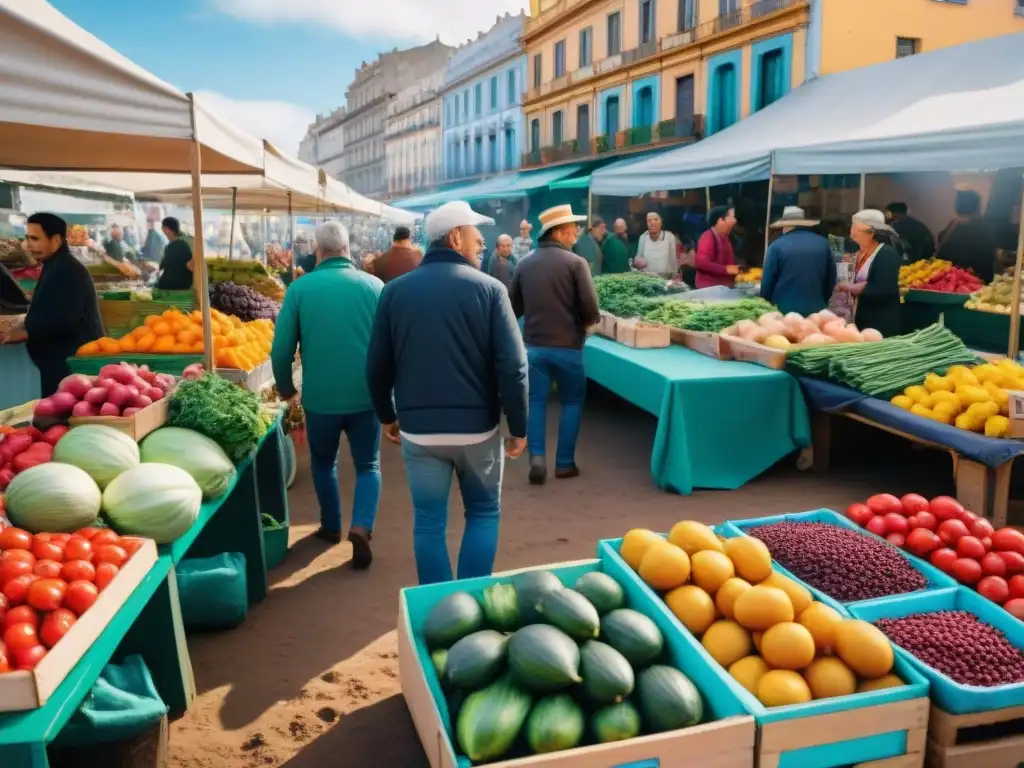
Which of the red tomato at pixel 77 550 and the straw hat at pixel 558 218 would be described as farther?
the straw hat at pixel 558 218

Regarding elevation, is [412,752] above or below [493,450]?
below

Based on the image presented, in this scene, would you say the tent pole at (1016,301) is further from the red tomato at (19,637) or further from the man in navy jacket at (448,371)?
the red tomato at (19,637)

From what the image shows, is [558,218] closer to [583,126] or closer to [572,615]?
[572,615]

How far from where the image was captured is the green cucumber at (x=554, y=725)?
1.99 metres

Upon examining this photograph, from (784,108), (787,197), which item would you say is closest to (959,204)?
(784,108)

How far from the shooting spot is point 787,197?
1603 centimetres

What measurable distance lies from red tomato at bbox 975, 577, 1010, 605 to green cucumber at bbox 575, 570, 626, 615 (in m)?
1.23

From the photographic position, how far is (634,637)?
230 centimetres

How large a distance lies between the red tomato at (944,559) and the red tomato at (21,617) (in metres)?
2.81

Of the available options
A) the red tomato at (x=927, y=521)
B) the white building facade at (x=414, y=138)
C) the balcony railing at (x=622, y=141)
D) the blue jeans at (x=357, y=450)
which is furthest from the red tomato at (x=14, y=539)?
the white building facade at (x=414, y=138)

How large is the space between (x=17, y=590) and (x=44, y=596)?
94mm

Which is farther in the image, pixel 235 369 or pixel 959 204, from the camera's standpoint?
pixel 959 204

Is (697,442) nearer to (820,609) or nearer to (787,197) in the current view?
(820,609)

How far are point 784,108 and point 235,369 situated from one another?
9.45 meters
